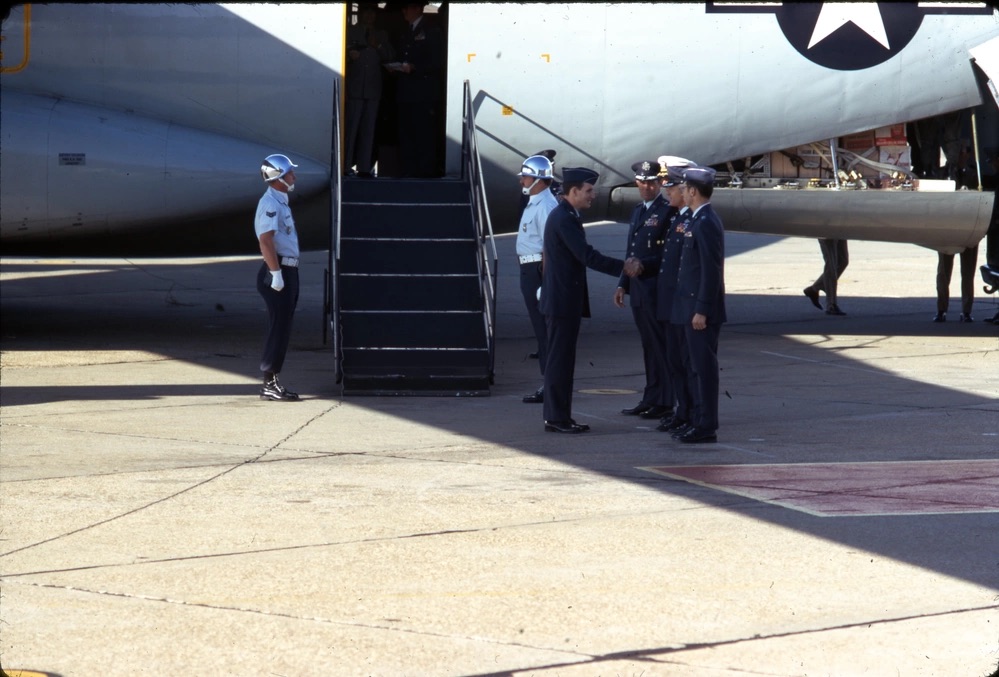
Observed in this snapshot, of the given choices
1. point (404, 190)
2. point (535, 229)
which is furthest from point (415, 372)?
point (404, 190)

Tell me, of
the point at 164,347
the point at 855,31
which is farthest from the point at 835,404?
the point at 164,347

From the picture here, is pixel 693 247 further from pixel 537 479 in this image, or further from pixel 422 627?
pixel 422 627

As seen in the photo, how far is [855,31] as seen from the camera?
14117mm

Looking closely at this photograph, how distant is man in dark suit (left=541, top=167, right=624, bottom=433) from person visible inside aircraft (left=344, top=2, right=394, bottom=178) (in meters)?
5.40

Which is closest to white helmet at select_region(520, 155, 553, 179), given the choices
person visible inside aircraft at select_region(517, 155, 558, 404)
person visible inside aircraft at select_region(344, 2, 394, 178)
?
person visible inside aircraft at select_region(517, 155, 558, 404)

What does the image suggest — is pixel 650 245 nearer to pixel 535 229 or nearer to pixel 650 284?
pixel 650 284

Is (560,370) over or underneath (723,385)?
over

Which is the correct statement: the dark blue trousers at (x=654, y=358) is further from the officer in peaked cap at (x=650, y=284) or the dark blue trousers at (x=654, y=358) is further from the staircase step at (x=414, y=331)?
the staircase step at (x=414, y=331)

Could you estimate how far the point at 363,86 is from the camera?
1456 centimetres

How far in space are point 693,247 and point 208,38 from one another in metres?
7.21

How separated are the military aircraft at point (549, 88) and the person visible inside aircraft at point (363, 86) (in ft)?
1.11

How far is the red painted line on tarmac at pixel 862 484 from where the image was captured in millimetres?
7197

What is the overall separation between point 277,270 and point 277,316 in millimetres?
402

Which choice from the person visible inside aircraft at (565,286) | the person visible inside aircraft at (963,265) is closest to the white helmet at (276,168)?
the person visible inside aircraft at (565,286)
